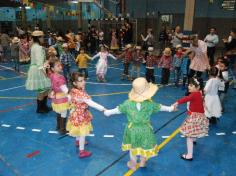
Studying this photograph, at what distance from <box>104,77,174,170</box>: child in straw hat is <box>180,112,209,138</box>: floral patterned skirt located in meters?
0.80

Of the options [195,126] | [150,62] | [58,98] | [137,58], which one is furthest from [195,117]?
[137,58]

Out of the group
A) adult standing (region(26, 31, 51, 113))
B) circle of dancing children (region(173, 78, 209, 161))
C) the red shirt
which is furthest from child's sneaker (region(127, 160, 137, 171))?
adult standing (region(26, 31, 51, 113))

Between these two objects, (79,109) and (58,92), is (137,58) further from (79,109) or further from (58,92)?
(79,109)

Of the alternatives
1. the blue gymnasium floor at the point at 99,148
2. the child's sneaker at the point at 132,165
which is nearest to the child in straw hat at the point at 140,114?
the child's sneaker at the point at 132,165

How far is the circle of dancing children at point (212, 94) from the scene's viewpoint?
5.65 meters

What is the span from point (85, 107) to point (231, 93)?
19.7ft

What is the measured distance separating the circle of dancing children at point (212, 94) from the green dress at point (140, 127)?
2247mm

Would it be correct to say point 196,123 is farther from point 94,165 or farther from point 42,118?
point 42,118

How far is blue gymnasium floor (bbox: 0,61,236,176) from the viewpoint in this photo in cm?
439

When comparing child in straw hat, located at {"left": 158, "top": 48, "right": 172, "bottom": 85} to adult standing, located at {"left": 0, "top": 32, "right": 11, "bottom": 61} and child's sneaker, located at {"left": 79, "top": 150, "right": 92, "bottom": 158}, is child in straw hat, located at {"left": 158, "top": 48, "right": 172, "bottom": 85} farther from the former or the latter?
adult standing, located at {"left": 0, "top": 32, "right": 11, "bottom": 61}

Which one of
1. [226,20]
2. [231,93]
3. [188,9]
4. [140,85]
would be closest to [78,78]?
[140,85]

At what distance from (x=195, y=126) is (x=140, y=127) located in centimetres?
112

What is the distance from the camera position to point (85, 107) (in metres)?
4.59

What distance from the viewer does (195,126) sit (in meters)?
4.48
